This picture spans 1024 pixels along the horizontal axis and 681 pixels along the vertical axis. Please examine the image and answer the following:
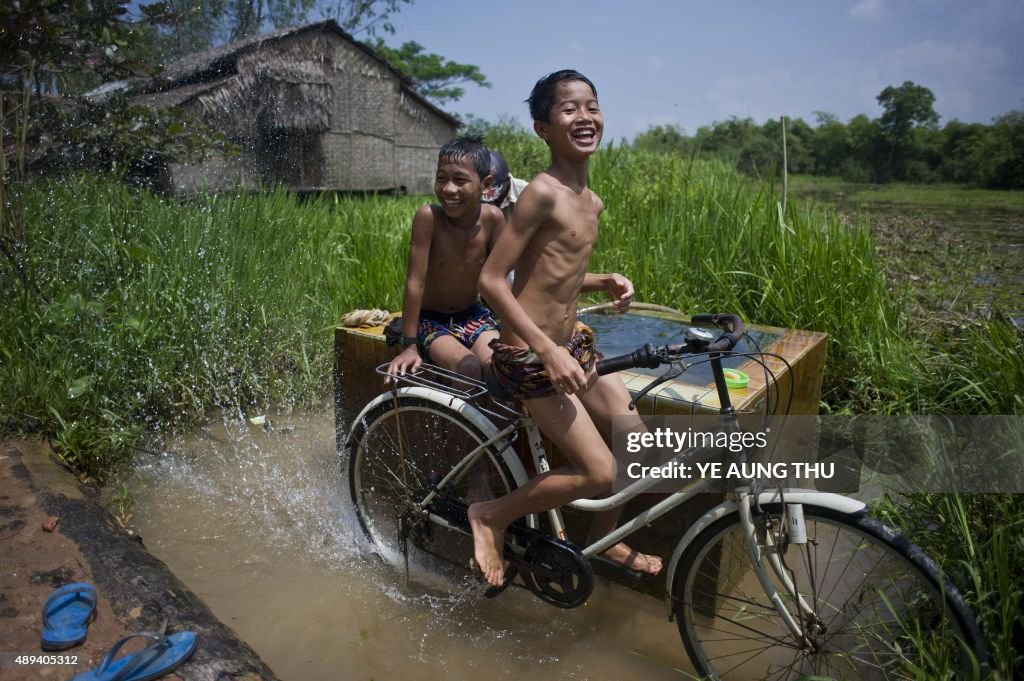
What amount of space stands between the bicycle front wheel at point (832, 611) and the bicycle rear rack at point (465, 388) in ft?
2.50

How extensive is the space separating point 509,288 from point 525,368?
25 centimetres

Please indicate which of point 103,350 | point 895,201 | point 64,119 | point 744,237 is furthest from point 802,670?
point 895,201

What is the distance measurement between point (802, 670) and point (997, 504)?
0.81 metres

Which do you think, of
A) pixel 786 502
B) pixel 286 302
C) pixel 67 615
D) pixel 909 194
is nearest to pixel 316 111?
pixel 286 302

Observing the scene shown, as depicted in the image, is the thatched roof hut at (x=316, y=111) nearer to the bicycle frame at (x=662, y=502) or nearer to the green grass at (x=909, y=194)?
the green grass at (x=909, y=194)

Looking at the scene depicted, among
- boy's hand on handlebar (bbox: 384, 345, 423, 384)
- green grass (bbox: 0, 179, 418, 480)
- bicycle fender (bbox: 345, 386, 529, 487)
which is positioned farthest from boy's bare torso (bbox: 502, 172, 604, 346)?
green grass (bbox: 0, 179, 418, 480)

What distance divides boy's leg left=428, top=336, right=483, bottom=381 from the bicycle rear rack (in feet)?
0.09

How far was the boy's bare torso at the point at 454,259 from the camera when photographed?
2.60m

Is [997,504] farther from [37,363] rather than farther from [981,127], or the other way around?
[981,127]

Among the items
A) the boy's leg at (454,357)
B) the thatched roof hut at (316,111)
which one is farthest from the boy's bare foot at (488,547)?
the thatched roof hut at (316,111)

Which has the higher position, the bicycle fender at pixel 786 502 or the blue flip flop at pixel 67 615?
the bicycle fender at pixel 786 502

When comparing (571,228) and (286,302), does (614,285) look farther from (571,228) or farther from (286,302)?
(286,302)

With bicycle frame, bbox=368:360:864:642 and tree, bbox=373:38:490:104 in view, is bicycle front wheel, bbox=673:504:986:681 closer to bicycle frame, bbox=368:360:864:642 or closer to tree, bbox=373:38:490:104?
bicycle frame, bbox=368:360:864:642

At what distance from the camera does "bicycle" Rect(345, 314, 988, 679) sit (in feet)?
5.99
